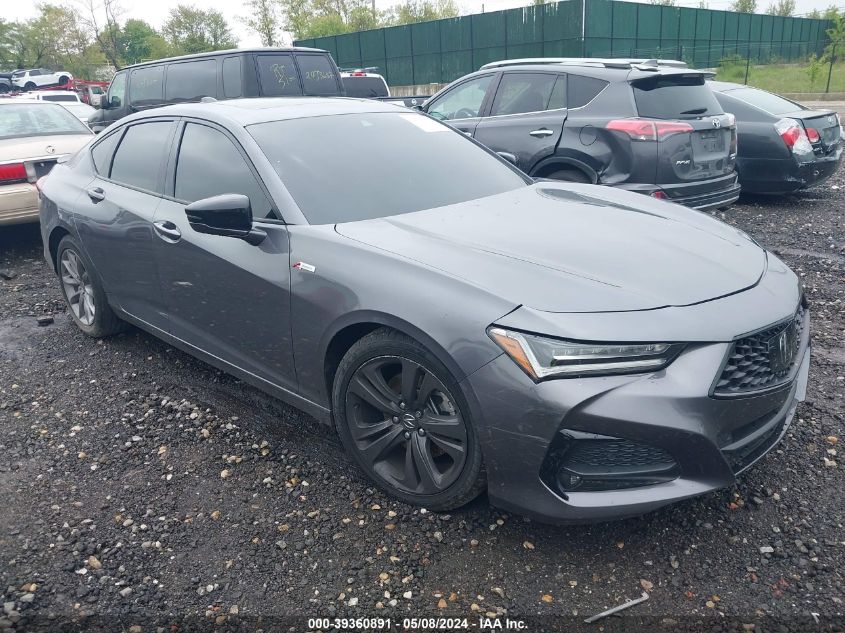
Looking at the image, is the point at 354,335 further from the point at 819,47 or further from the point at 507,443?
the point at 819,47

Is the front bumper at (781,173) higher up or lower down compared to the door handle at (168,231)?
lower down

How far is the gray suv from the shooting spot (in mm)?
6078

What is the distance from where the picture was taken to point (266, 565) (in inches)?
106

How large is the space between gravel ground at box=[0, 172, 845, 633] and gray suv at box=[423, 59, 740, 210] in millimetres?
2632

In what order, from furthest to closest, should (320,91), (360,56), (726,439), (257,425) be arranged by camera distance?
(360,56) < (320,91) < (257,425) < (726,439)

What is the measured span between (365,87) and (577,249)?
475 inches

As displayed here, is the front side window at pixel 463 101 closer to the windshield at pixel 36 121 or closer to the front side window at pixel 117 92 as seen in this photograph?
the windshield at pixel 36 121

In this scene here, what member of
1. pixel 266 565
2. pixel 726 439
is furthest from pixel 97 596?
pixel 726 439

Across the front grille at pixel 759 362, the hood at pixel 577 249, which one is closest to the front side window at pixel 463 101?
the hood at pixel 577 249

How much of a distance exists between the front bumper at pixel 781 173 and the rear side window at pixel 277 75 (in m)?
5.90

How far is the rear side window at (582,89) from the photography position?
657 centimetres

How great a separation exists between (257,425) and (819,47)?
46924 millimetres

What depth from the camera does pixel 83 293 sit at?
499cm

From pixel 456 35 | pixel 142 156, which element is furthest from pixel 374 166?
pixel 456 35
